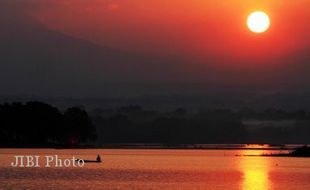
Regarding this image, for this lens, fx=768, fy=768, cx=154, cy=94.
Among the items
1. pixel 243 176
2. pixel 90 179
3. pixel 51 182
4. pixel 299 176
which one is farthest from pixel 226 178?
pixel 51 182

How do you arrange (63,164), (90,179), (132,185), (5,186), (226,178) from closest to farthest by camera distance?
(5,186) → (132,185) → (90,179) → (226,178) → (63,164)

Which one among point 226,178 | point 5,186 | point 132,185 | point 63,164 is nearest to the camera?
point 5,186

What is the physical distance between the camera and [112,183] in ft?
324

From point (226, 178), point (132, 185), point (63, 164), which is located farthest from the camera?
point (63, 164)

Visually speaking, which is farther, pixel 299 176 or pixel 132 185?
pixel 299 176

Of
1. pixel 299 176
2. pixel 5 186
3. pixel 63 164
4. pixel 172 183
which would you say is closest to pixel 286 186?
pixel 172 183

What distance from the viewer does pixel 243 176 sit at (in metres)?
122

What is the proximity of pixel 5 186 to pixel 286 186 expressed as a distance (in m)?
Answer: 37.0

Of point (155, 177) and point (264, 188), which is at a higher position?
point (155, 177)

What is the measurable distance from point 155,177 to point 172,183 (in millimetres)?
11541

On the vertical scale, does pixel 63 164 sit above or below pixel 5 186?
above

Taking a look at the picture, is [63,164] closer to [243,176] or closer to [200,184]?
[243,176]

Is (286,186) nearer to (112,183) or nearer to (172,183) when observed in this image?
→ (172,183)

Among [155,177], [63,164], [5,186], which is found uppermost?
[63,164]
